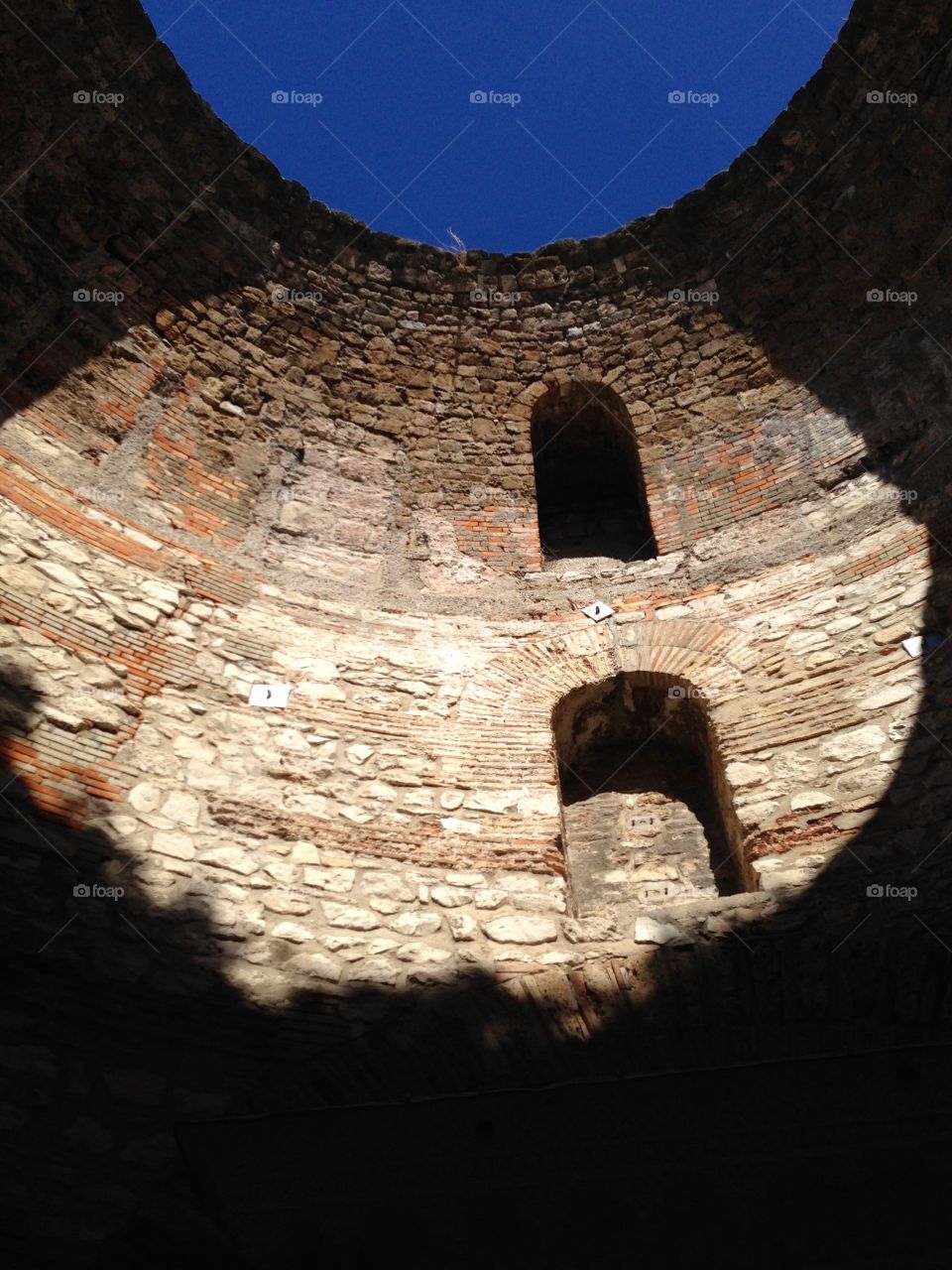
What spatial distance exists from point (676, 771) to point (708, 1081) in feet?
7.32

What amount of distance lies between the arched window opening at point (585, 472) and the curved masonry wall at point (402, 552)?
207 mm

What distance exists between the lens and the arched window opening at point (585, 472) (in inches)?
297

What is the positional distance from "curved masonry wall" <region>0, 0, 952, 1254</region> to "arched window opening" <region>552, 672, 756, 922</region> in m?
0.20

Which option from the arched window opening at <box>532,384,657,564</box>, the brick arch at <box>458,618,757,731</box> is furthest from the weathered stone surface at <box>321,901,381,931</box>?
the arched window opening at <box>532,384,657,564</box>

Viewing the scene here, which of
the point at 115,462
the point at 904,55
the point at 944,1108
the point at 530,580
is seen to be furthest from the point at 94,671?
the point at 904,55

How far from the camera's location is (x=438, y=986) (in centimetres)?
408

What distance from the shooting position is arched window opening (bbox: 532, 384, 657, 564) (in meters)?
7.54

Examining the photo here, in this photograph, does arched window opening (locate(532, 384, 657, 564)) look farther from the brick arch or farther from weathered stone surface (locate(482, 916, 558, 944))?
weathered stone surface (locate(482, 916, 558, 944))

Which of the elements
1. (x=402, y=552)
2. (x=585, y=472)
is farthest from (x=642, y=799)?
(x=585, y=472)

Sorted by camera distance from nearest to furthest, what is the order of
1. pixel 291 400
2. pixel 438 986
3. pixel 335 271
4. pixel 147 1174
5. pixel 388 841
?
pixel 147 1174
pixel 438 986
pixel 388 841
pixel 291 400
pixel 335 271

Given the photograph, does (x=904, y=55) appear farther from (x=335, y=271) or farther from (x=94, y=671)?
(x=94, y=671)

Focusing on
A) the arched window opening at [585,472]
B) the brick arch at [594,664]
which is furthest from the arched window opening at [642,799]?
the arched window opening at [585,472]

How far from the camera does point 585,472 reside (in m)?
8.05

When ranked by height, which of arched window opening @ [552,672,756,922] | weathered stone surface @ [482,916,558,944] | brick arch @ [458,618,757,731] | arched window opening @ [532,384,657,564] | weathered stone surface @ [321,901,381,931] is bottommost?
weathered stone surface @ [482,916,558,944]
